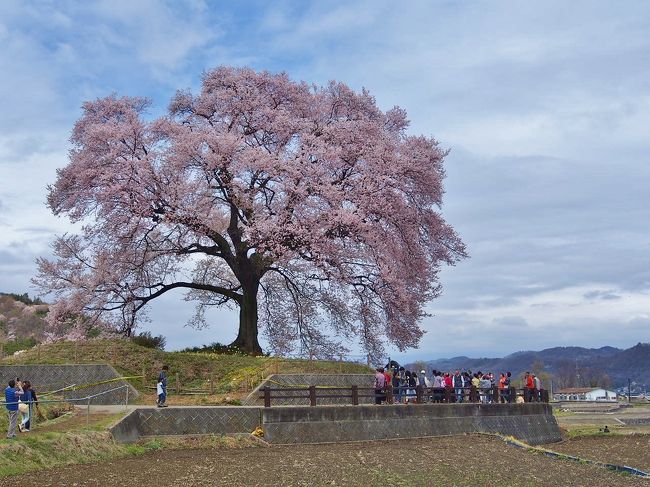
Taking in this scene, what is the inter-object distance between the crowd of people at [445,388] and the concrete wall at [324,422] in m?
0.63

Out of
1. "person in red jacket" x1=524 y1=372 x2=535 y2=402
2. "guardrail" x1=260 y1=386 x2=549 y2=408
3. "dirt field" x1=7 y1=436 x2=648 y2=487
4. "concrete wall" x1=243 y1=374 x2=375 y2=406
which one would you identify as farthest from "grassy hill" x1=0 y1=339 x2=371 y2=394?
"person in red jacket" x1=524 y1=372 x2=535 y2=402

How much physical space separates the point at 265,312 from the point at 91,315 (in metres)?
9.07

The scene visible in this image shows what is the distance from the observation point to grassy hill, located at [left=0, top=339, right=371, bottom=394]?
32.4 metres

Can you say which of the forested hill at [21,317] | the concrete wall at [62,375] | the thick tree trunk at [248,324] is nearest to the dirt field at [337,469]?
the concrete wall at [62,375]

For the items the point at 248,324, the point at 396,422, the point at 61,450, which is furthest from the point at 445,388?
the point at 61,450

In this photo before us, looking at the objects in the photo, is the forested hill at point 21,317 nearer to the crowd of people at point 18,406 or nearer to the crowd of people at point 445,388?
the crowd of people at point 18,406

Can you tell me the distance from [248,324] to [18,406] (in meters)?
17.5

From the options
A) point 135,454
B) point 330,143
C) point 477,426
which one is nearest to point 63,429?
point 135,454

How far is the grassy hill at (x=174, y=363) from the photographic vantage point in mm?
32375

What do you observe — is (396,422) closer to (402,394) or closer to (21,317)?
(402,394)

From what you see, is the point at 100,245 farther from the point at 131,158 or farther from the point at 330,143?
the point at 330,143

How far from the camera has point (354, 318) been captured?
39500 millimetres

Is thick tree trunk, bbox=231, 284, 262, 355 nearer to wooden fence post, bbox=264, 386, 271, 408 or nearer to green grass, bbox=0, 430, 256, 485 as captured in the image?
wooden fence post, bbox=264, 386, 271, 408

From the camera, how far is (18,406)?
22.1 m
